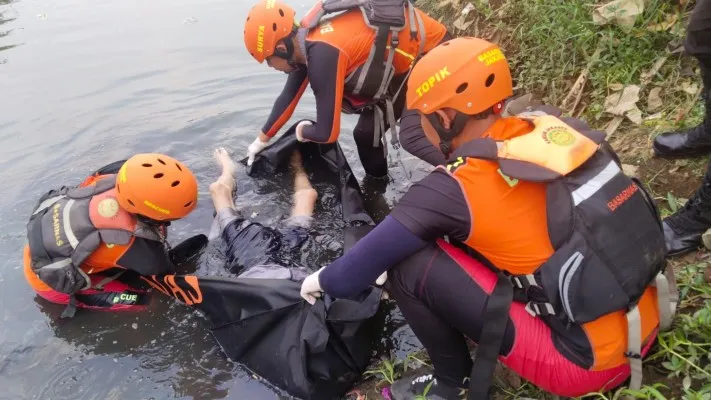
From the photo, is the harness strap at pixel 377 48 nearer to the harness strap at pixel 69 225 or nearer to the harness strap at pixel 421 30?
the harness strap at pixel 421 30

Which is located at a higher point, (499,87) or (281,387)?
(499,87)

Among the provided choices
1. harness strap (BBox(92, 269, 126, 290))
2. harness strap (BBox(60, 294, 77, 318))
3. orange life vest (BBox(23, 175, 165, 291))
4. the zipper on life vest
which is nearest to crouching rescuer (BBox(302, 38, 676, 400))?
the zipper on life vest

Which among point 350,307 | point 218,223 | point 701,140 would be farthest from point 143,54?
point 701,140

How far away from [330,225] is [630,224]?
2.48 meters

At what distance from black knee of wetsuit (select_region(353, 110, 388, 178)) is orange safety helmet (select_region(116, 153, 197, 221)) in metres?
1.61

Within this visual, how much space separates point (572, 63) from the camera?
4391mm

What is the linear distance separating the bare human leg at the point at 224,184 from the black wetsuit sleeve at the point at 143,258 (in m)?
0.80

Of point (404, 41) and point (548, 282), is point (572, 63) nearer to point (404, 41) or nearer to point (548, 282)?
point (404, 41)

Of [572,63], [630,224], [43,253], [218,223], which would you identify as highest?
[630,224]

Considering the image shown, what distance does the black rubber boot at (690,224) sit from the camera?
268 cm

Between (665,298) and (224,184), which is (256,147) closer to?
(224,184)

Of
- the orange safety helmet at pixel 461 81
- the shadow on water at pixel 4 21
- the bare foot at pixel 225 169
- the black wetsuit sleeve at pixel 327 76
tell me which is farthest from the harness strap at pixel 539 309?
the shadow on water at pixel 4 21

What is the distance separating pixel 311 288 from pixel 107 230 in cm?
146

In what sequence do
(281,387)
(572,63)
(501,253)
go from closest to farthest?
1. (501,253)
2. (281,387)
3. (572,63)
